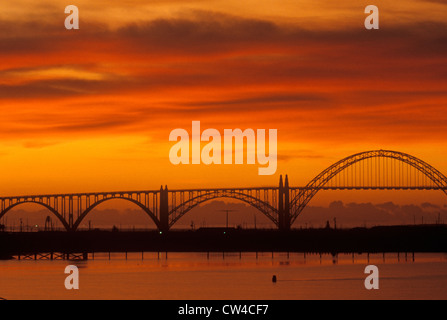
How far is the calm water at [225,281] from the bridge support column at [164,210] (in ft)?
146

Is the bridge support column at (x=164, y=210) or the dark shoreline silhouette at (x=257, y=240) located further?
the bridge support column at (x=164, y=210)

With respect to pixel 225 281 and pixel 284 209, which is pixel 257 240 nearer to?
pixel 284 209

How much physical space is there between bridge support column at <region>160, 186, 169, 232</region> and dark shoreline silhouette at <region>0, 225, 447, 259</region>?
2654mm

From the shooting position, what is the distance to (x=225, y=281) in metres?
91.6

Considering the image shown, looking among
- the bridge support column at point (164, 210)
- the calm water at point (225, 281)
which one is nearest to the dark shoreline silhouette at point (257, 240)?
the bridge support column at point (164, 210)

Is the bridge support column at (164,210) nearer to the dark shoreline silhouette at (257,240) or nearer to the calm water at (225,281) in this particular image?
the dark shoreline silhouette at (257,240)

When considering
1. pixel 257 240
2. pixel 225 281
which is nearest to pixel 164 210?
pixel 257 240

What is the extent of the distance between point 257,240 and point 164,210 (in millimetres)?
19171

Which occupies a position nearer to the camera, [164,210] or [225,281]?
[225,281]

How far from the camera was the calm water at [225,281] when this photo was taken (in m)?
78.6
